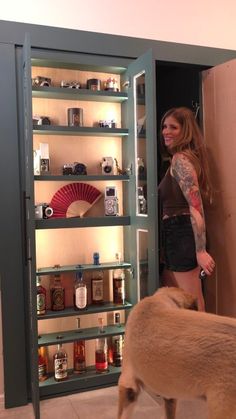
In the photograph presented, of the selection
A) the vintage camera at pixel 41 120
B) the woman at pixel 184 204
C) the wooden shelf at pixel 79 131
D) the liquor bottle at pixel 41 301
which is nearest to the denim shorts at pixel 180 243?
the woman at pixel 184 204

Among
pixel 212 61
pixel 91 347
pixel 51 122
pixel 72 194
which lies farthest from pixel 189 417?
pixel 212 61

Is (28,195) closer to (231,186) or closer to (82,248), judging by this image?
(82,248)

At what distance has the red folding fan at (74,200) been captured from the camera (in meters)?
2.40

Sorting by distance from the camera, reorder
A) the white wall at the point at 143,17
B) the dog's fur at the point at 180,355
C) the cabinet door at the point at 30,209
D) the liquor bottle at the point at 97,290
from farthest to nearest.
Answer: the liquor bottle at the point at 97,290 → the white wall at the point at 143,17 → the cabinet door at the point at 30,209 → the dog's fur at the point at 180,355

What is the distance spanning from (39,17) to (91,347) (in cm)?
193

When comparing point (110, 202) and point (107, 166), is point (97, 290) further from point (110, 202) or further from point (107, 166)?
point (107, 166)

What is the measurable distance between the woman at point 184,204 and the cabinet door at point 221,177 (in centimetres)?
14

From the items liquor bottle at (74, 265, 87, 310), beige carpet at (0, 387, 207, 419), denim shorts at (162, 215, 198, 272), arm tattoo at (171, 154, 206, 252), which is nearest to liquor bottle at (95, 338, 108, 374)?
beige carpet at (0, 387, 207, 419)

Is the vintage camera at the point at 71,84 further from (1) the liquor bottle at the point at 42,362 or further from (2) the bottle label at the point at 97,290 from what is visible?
(1) the liquor bottle at the point at 42,362

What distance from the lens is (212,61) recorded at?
2604 mm

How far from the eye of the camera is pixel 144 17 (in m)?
2.49

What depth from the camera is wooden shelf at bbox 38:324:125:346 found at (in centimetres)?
231

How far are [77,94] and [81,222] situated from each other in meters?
0.73

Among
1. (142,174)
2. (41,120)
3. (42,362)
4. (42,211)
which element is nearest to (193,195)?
(142,174)
